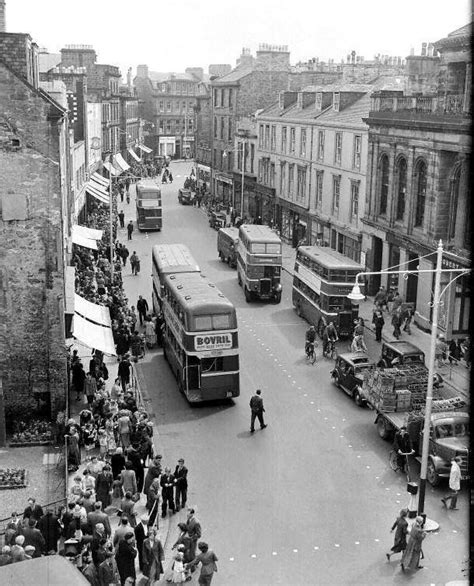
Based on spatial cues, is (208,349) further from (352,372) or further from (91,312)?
(91,312)

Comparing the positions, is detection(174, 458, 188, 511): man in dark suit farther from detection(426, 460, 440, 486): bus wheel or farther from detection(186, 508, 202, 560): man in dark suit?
detection(426, 460, 440, 486): bus wheel

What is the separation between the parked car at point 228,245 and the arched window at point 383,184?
9.54 m

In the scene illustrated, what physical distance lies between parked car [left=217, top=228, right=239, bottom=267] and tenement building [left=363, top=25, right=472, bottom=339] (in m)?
8.79

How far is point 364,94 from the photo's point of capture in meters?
48.9

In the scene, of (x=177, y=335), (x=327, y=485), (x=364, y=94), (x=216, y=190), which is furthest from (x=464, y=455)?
(x=216, y=190)

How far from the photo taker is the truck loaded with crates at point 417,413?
19.6m

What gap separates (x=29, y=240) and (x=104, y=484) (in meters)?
7.81

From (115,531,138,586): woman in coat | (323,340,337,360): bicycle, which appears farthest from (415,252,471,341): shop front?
(115,531,138,586): woman in coat

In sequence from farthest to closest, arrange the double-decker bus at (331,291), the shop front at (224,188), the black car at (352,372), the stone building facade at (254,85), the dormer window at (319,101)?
the shop front at (224,188), the stone building facade at (254,85), the dormer window at (319,101), the double-decker bus at (331,291), the black car at (352,372)

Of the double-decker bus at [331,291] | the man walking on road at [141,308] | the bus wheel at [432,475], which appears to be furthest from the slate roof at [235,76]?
the bus wheel at [432,475]

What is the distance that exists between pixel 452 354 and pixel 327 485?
1237 cm

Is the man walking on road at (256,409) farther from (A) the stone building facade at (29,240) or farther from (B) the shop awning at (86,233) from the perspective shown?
(B) the shop awning at (86,233)

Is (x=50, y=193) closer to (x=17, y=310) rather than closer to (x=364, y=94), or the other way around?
(x=17, y=310)

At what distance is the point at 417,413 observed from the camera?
70.1 ft
